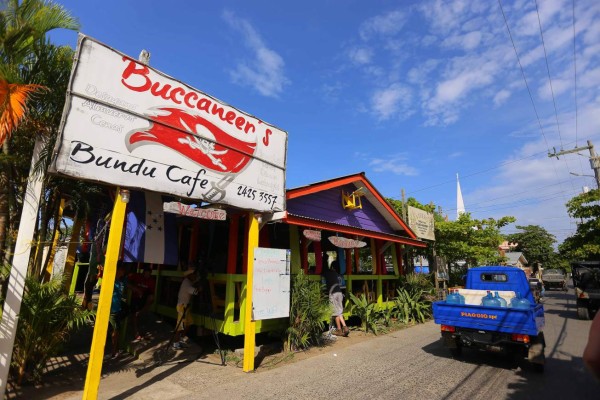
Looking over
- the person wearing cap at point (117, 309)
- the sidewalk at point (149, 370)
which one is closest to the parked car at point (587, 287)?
the sidewalk at point (149, 370)

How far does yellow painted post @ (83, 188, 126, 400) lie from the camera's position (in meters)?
4.38

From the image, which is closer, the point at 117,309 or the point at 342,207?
the point at 117,309

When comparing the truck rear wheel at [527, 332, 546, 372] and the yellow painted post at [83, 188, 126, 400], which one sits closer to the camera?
the yellow painted post at [83, 188, 126, 400]

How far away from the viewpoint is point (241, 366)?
6.55m

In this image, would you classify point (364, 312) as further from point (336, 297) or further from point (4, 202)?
point (4, 202)

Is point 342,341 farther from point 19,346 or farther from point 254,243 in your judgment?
point 19,346

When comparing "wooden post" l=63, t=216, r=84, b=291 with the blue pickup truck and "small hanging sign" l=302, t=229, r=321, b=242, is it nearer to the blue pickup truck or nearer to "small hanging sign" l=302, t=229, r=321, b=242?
"small hanging sign" l=302, t=229, r=321, b=242

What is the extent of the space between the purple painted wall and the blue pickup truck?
155 inches

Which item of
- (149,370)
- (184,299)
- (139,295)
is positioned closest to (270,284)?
(184,299)

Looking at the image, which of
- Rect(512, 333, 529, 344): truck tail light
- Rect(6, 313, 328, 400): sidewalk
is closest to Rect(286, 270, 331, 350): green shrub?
Rect(6, 313, 328, 400): sidewalk

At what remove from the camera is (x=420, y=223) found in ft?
53.9

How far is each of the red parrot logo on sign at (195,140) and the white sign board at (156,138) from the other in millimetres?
16

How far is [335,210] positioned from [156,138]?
6362 mm

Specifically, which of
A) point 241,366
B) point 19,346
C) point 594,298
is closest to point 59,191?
point 19,346
